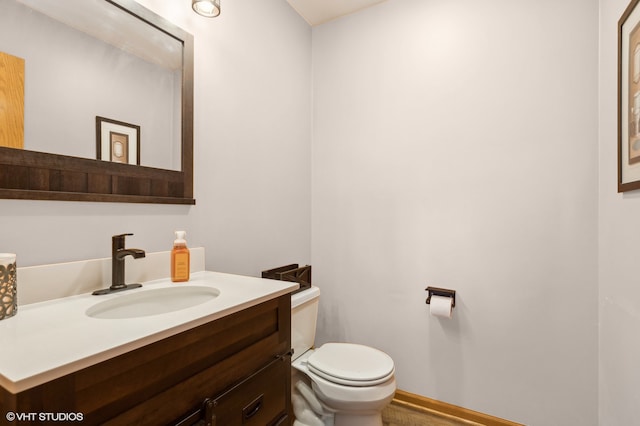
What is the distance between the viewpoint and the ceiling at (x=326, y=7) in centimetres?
198

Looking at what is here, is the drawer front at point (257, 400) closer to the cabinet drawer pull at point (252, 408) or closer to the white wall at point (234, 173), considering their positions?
the cabinet drawer pull at point (252, 408)

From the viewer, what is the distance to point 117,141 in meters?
1.13

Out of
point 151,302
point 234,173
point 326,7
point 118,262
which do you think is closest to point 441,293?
point 234,173

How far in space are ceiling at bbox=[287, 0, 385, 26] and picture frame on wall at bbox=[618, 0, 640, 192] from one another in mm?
1312

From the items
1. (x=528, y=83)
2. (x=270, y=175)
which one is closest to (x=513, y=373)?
(x=528, y=83)

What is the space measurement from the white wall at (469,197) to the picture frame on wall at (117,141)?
1.26 meters

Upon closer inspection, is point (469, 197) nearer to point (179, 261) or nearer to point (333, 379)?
point (333, 379)

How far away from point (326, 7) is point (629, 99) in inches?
67.7

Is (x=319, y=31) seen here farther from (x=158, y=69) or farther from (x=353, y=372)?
(x=353, y=372)

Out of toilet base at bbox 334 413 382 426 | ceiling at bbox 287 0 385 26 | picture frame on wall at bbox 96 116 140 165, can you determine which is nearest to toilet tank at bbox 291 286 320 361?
toilet base at bbox 334 413 382 426

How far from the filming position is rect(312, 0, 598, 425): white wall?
1.51 m

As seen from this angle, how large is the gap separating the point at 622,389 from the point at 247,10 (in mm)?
2464

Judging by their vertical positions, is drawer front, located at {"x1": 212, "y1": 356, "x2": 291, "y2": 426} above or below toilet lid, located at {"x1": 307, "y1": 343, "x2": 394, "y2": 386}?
above

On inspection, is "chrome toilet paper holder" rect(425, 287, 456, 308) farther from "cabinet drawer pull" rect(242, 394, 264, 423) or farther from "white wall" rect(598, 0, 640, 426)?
"cabinet drawer pull" rect(242, 394, 264, 423)
